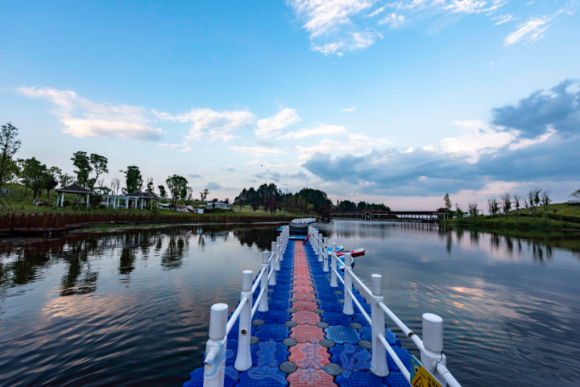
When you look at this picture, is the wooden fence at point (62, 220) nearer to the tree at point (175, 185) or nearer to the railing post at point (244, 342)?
the tree at point (175, 185)

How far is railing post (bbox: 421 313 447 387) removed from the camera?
228 centimetres

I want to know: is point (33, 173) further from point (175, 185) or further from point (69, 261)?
point (69, 261)

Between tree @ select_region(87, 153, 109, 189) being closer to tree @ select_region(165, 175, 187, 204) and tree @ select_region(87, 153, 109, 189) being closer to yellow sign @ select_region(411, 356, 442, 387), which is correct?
tree @ select_region(165, 175, 187, 204)

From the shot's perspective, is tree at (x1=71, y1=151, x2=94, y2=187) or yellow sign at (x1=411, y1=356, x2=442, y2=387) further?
tree at (x1=71, y1=151, x2=94, y2=187)

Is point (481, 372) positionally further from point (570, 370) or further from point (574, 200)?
point (574, 200)

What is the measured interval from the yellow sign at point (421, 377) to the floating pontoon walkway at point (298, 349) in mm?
357

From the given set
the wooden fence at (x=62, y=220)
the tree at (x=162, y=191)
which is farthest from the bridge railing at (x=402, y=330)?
the tree at (x=162, y=191)

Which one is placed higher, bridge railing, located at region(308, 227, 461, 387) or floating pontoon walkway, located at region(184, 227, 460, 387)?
bridge railing, located at region(308, 227, 461, 387)

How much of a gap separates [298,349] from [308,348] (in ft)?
0.68

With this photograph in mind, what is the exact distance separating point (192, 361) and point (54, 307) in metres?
7.23

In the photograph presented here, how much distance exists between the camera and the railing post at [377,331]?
12.9 feet

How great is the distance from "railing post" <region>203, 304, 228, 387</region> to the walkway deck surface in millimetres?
1544

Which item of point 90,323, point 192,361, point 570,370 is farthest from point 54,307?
point 570,370

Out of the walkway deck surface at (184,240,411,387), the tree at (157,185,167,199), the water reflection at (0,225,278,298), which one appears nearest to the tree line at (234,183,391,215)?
the tree at (157,185,167,199)
